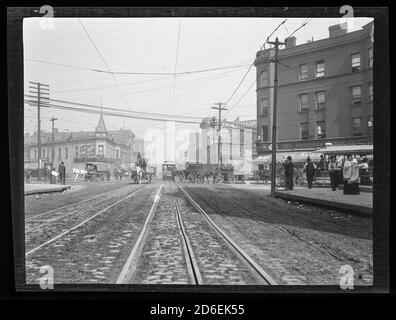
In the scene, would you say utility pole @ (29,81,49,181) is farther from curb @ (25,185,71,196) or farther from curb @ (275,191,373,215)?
curb @ (275,191,373,215)

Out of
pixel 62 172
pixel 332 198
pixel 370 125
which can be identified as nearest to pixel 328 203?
pixel 332 198

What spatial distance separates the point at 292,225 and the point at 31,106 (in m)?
2.71

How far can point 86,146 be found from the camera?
3.63 metres

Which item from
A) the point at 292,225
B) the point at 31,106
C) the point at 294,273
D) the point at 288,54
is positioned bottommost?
the point at 294,273

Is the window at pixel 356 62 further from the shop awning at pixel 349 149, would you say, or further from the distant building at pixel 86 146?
the distant building at pixel 86 146

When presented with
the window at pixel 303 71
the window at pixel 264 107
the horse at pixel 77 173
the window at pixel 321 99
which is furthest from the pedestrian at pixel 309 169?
the horse at pixel 77 173

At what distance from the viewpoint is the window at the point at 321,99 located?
Answer: 144 inches

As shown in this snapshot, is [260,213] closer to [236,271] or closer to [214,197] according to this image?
[214,197]

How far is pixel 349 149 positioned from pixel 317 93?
666 mm

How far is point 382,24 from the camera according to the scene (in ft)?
9.86

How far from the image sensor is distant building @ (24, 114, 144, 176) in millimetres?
3604

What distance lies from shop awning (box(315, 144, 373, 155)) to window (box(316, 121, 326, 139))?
0.44 feet

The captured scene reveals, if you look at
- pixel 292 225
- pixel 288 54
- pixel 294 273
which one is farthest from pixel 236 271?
pixel 288 54

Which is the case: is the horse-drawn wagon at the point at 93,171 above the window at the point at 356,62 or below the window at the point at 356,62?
below
